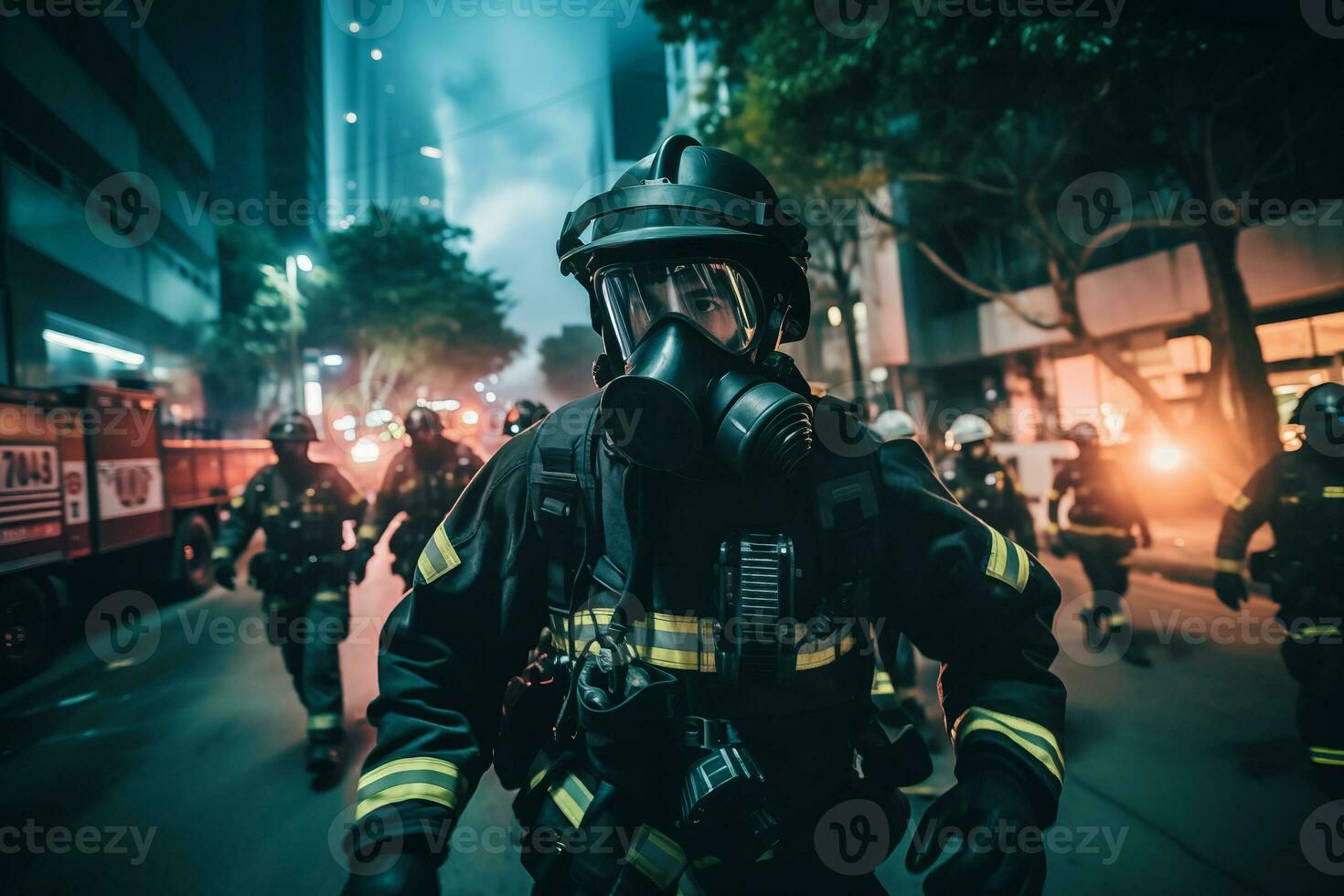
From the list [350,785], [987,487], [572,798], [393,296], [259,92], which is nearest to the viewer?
[572,798]

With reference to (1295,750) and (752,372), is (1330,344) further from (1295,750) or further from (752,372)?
(752,372)

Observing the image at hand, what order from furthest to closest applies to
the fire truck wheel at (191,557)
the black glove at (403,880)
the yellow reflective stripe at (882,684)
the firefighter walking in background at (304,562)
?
the fire truck wheel at (191,557)
the firefighter walking in background at (304,562)
the yellow reflective stripe at (882,684)
the black glove at (403,880)

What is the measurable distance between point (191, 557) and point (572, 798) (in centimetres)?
936

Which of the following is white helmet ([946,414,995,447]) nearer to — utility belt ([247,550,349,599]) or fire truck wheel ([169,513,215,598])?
utility belt ([247,550,349,599])

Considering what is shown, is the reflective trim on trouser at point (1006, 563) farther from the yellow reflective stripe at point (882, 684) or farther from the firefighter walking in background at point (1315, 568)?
the firefighter walking in background at point (1315, 568)

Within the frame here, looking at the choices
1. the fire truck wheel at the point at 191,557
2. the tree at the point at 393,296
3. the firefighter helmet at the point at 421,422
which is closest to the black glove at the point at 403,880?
the firefighter helmet at the point at 421,422

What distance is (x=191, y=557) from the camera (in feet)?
27.4

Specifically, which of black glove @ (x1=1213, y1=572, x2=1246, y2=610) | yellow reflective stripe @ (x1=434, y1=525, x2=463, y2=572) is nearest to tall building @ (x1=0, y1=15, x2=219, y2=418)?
yellow reflective stripe @ (x1=434, y1=525, x2=463, y2=572)

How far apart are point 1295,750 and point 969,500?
2.57 meters

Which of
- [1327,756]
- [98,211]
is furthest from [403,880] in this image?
[98,211]

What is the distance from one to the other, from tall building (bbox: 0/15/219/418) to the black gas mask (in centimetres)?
918

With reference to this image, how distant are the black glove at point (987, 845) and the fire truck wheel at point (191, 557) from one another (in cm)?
926

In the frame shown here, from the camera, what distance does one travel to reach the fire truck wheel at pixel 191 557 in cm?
801

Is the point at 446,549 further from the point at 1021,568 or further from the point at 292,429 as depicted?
the point at 292,429
